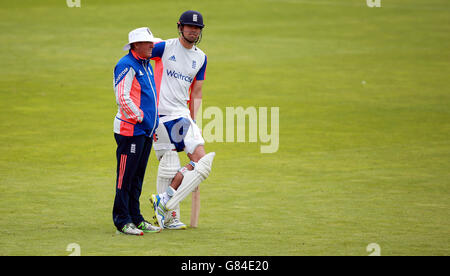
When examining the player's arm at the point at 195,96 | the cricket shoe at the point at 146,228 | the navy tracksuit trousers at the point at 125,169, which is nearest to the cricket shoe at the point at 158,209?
the cricket shoe at the point at 146,228

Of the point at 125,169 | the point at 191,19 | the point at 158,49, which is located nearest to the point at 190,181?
the point at 125,169

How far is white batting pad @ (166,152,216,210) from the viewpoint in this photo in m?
8.16

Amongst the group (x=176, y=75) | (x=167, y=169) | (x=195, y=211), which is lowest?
(x=195, y=211)

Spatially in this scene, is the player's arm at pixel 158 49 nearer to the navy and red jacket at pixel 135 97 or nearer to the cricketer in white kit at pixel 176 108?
the cricketer in white kit at pixel 176 108

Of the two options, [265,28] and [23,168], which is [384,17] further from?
[23,168]

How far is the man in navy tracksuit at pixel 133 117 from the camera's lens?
7.87 metres

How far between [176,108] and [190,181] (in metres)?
1.01

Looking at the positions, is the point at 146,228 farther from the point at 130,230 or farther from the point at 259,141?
the point at 259,141

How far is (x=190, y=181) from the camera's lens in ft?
26.8

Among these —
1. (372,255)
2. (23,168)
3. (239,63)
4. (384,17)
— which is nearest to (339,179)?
(372,255)

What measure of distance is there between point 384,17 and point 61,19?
47.0 feet

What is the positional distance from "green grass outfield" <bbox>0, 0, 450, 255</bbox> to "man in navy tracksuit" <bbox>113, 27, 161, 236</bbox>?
49 centimetres

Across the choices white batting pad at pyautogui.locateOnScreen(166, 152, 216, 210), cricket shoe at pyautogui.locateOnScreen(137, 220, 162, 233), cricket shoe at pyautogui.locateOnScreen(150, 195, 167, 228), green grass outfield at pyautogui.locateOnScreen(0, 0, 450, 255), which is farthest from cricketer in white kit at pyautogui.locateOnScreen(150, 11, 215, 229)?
green grass outfield at pyautogui.locateOnScreen(0, 0, 450, 255)

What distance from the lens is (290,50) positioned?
26328 millimetres
